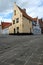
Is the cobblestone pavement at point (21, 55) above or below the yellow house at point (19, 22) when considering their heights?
below

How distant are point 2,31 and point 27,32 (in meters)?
11.0

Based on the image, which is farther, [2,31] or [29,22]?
[2,31]

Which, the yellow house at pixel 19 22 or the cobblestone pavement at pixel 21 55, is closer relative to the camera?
the cobblestone pavement at pixel 21 55

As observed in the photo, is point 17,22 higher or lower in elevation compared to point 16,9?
lower

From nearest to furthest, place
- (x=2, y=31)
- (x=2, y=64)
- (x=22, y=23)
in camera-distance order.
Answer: (x=2, y=64), (x=22, y=23), (x=2, y=31)

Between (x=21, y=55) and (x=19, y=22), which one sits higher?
(x=19, y=22)

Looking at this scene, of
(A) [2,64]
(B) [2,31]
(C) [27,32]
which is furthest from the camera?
(B) [2,31]

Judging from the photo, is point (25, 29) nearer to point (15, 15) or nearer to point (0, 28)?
point (15, 15)

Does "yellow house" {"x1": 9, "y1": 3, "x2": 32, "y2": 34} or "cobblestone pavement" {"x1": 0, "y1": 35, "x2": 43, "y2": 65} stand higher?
"yellow house" {"x1": 9, "y1": 3, "x2": 32, "y2": 34}

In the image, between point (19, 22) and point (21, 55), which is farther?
point (19, 22)

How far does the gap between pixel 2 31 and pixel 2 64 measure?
54.0 m

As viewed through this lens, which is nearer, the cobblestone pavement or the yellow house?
the cobblestone pavement

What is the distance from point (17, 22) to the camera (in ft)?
169

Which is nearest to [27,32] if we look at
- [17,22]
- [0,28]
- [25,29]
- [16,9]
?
[25,29]
